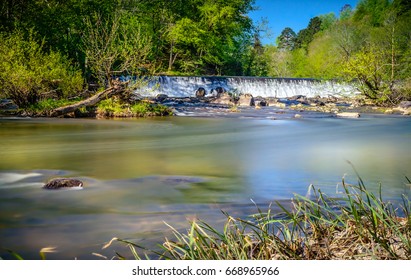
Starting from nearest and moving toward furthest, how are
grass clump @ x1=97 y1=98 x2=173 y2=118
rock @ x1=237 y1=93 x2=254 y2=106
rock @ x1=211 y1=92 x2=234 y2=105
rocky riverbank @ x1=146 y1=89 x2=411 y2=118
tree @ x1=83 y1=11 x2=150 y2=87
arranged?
tree @ x1=83 y1=11 x2=150 y2=87
grass clump @ x1=97 y1=98 x2=173 y2=118
rocky riverbank @ x1=146 y1=89 x2=411 y2=118
rock @ x1=237 y1=93 x2=254 y2=106
rock @ x1=211 y1=92 x2=234 y2=105

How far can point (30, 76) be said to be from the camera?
53.4ft

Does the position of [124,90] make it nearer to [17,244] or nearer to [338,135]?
[338,135]

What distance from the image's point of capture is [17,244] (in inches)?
144

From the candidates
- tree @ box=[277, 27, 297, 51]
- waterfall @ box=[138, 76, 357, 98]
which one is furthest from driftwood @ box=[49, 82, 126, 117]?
tree @ box=[277, 27, 297, 51]

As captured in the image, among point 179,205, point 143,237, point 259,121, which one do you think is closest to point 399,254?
point 143,237

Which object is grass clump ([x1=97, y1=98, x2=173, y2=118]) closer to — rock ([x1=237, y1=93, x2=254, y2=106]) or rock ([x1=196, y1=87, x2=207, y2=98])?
rock ([x1=237, y1=93, x2=254, y2=106])

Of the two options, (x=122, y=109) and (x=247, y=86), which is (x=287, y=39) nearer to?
(x=247, y=86)

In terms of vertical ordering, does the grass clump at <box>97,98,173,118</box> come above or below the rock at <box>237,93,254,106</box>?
below

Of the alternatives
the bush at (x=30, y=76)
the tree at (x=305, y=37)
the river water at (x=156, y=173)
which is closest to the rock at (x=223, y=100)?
the bush at (x=30, y=76)

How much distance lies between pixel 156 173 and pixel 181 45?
139ft

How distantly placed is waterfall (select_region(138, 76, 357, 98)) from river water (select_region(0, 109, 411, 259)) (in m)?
17.6

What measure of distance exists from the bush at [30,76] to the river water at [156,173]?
2.61m

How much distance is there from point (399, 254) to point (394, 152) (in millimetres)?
7632

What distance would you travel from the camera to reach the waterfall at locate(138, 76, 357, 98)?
32.0 metres
